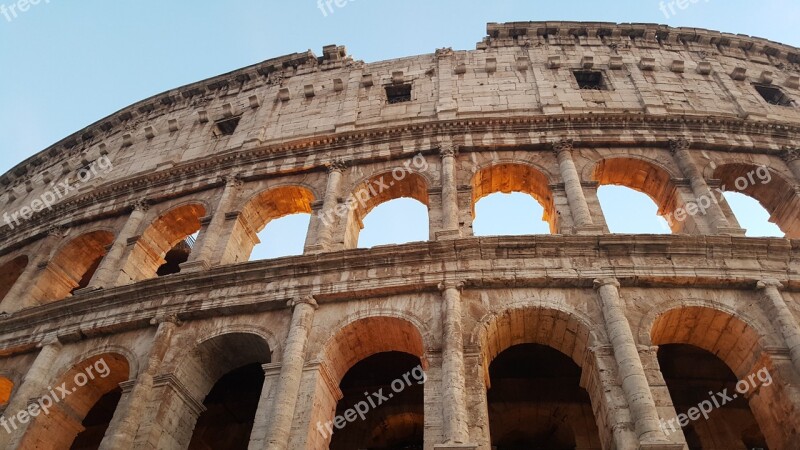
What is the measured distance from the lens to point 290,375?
9641 millimetres

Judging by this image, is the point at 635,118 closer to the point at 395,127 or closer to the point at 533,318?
the point at 395,127

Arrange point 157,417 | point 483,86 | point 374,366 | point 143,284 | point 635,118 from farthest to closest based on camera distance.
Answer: point 483,86 < point 635,118 < point 374,366 < point 143,284 < point 157,417

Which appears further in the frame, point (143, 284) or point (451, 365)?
point (143, 284)

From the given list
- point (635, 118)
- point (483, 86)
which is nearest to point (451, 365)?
point (635, 118)

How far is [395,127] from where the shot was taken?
49.2 ft

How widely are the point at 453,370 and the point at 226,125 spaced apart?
41.6 feet

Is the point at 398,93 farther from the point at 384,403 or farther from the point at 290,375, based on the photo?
the point at 290,375

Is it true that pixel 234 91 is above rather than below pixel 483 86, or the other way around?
above

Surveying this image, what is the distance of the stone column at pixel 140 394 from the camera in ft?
31.6

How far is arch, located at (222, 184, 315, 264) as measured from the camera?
45.8ft

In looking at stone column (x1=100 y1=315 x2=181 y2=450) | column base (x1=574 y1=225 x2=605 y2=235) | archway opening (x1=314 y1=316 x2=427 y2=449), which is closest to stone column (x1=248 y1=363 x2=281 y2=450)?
archway opening (x1=314 y1=316 x2=427 y2=449)

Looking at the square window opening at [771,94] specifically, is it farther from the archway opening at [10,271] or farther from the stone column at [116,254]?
the archway opening at [10,271]

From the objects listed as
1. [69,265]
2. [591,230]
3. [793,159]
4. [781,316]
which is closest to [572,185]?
[591,230]

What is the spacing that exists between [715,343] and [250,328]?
826 cm
